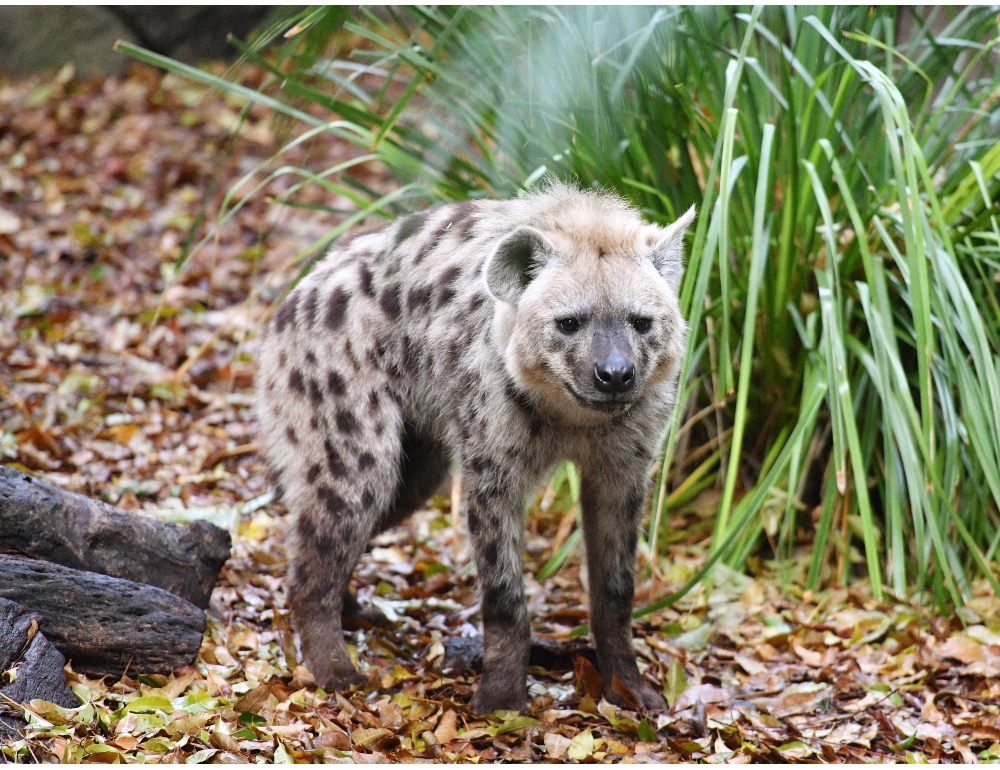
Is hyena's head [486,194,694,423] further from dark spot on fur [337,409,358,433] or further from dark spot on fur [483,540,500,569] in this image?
dark spot on fur [337,409,358,433]

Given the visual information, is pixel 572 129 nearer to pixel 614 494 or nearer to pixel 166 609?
pixel 614 494

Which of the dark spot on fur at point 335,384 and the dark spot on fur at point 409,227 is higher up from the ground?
the dark spot on fur at point 409,227

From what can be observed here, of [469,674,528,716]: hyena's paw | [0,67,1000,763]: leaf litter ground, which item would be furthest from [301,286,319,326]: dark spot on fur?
[469,674,528,716]: hyena's paw

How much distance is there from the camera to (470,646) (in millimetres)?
4438

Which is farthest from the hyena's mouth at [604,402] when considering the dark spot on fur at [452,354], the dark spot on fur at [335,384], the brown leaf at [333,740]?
the brown leaf at [333,740]

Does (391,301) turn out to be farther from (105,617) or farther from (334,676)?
(105,617)

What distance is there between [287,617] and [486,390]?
148 cm

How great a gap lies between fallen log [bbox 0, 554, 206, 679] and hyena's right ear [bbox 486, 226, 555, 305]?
1.64 meters

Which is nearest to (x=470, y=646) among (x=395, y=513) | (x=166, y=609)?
(x=395, y=513)

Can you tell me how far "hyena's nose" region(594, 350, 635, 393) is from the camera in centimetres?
335

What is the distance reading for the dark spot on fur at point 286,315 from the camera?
14.8ft

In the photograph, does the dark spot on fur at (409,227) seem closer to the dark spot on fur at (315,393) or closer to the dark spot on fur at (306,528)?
the dark spot on fur at (315,393)

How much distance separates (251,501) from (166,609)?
Result: 5.57 ft

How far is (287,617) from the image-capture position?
4.53 m
